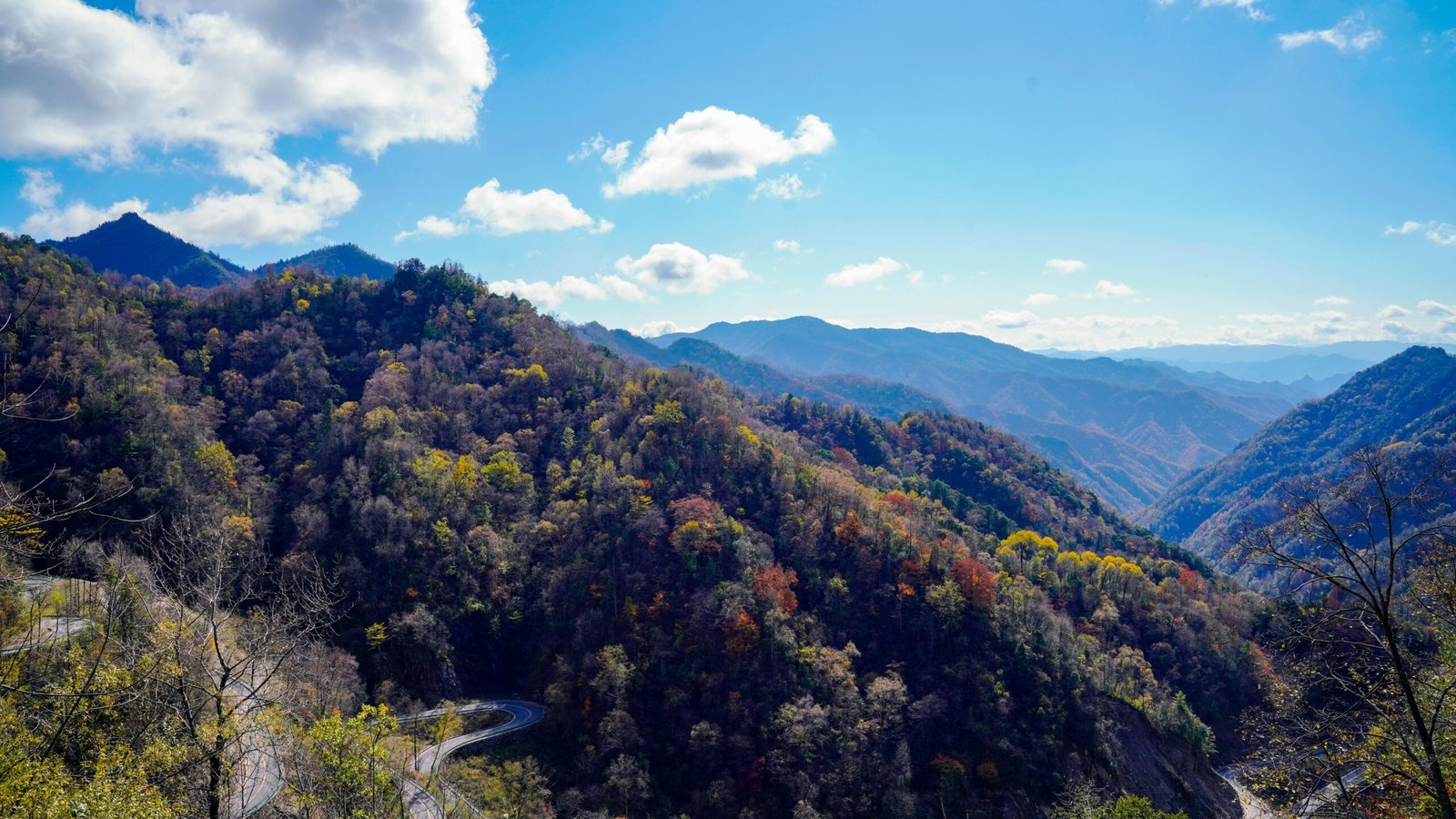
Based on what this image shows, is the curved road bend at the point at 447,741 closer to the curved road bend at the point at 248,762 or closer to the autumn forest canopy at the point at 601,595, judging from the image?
the autumn forest canopy at the point at 601,595

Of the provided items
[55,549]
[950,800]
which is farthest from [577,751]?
[55,549]

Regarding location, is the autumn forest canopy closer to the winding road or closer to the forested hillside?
the forested hillside

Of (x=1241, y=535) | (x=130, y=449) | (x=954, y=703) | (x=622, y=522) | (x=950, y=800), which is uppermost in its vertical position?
(x=1241, y=535)

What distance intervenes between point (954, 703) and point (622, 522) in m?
42.4

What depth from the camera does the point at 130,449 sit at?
71.6m

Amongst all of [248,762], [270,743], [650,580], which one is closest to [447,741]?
[248,762]

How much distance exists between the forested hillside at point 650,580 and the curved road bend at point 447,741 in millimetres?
3185

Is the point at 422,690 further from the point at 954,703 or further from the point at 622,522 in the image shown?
the point at 954,703

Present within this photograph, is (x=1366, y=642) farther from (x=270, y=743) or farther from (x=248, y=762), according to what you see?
(x=248, y=762)

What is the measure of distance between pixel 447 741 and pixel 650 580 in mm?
25540

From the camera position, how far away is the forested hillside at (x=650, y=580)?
59.2m

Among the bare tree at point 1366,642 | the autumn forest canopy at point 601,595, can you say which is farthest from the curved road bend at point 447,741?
the bare tree at point 1366,642

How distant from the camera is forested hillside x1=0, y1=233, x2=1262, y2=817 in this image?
59.2m

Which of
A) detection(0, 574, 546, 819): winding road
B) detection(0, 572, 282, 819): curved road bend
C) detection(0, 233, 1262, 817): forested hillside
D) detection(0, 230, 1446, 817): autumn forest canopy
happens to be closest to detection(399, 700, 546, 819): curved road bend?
detection(0, 574, 546, 819): winding road
